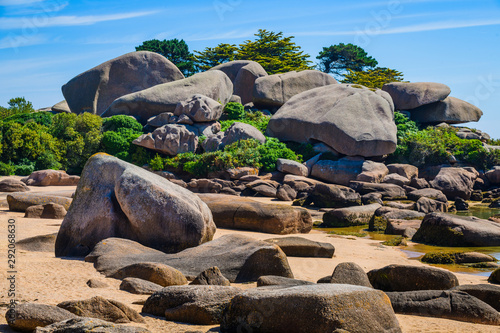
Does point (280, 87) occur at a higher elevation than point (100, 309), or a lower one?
higher

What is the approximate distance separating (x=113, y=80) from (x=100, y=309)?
31.8 meters

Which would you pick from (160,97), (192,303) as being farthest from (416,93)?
(192,303)

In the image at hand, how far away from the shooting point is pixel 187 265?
6684mm

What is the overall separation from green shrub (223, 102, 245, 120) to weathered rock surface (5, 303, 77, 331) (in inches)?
1023

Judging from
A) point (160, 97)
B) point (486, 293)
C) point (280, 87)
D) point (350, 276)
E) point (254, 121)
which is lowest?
point (486, 293)

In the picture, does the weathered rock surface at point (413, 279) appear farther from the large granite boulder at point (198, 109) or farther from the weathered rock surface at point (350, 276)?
the large granite boulder at point (198, 109)

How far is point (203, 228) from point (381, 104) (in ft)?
66.9

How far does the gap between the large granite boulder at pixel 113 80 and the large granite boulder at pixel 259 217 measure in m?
24.2

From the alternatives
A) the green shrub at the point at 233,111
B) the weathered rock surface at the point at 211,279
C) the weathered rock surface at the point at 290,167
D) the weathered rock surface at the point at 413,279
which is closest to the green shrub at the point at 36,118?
the green shrub at the point at 233,111

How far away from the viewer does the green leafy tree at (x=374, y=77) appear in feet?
130

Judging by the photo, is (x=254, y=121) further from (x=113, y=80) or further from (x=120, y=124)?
(x=113, y=80)

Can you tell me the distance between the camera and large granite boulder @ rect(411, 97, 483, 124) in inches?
1254

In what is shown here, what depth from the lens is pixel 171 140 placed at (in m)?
24.0

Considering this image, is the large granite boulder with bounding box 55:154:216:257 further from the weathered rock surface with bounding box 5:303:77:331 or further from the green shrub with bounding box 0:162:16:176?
the green shrub with bounding box 0:162:16:176
